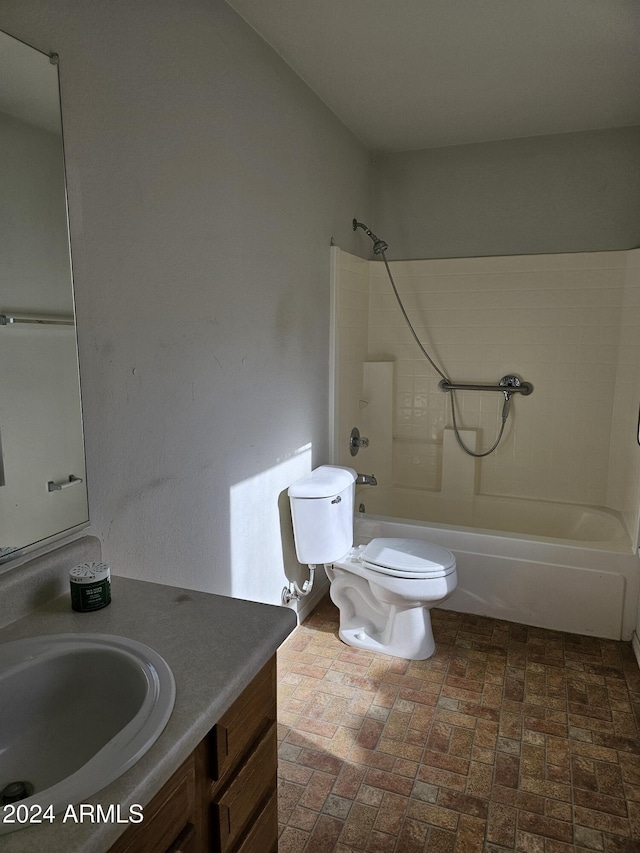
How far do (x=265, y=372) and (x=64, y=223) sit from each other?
44.7 inches

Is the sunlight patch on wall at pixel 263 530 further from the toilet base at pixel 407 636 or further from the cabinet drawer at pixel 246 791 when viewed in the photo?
the cabinet drawer at pixel 246 791

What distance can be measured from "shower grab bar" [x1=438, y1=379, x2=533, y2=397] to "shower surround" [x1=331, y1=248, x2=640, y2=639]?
0.04 meters

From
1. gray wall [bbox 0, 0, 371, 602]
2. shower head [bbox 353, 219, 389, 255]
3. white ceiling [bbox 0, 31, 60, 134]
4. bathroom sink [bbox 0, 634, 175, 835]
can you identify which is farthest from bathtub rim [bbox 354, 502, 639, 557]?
white ceiling [bbox 0, 31, 60, 134]

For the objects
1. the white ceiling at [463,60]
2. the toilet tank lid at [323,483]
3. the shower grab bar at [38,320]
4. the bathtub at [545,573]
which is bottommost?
the bathtub at [545,573]

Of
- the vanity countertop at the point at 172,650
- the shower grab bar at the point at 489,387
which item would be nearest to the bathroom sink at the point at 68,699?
the vanity countertop at the point at 172,650

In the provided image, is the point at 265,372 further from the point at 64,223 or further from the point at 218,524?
the point at 64,223

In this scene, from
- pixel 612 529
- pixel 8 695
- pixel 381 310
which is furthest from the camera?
pixel 381 310

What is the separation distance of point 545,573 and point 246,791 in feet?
6.68

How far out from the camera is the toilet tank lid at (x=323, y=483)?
101 inches

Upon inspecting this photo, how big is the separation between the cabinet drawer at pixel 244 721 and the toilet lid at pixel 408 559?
127cm

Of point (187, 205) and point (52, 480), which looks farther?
point (187, 205)

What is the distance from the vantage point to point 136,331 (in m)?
1.62

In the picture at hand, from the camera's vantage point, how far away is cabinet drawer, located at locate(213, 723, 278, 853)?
3.59 ft

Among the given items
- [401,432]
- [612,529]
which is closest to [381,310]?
[401,432]
